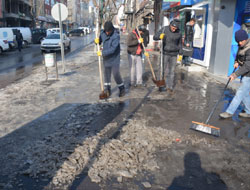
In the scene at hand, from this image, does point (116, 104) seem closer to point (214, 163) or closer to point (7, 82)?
point (214, 163)

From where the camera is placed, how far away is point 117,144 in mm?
4188

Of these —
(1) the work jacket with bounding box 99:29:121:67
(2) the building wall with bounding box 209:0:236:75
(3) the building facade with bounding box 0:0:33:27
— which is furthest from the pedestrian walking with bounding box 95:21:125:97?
(3) the building facade with bounding box 0:0:33:27

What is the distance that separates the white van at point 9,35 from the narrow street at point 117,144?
646 inches

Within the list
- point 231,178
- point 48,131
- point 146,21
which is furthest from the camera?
point 146,21

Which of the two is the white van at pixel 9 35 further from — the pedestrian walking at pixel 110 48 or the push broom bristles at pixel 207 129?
the push broom bristles at pixel 207 129

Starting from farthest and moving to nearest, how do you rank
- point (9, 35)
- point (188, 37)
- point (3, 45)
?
point (9, 35), point (3, 45), point (188, 37)

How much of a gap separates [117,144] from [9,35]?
70.6 feet

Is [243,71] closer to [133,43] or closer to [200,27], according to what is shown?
[133,43]

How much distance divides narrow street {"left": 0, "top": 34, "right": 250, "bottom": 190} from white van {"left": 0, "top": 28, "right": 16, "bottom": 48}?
16.4m

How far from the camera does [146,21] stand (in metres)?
30.8

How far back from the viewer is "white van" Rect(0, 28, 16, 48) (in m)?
21.7

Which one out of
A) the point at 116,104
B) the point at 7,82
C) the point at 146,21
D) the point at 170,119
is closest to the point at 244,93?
the point at 170,119

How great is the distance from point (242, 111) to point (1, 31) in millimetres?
20814

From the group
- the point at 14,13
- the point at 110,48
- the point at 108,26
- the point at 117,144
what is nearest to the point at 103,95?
the point at 110,48
